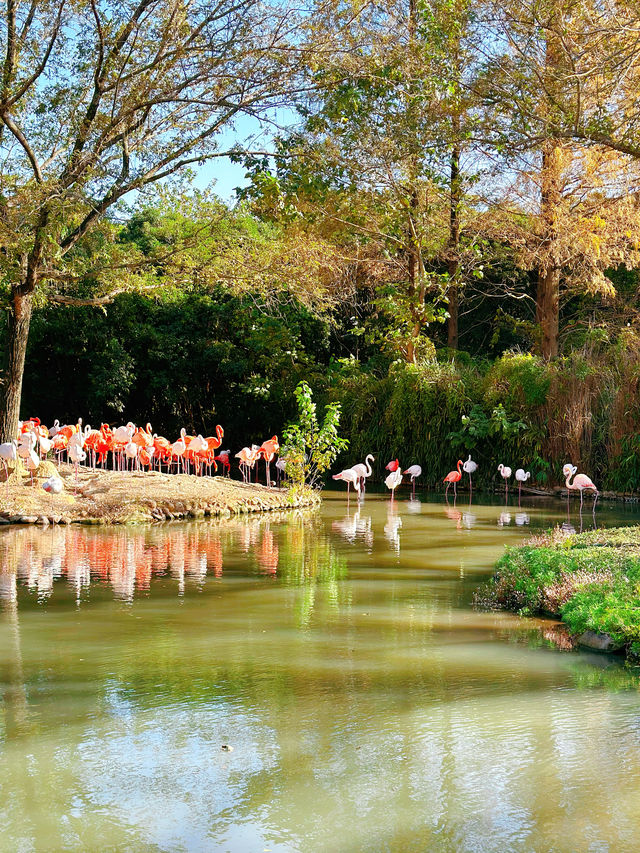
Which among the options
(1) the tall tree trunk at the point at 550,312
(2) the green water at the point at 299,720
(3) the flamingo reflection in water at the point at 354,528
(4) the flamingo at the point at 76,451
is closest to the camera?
(2) the green water at the point at 299,720

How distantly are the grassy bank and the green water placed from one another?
8.1 inches

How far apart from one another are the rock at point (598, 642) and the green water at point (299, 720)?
18 cm

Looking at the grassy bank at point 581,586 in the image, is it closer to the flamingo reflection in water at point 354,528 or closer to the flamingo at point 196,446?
the flamingo reflection in water at point 354,528

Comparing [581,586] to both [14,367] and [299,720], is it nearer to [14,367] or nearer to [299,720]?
[299,720]

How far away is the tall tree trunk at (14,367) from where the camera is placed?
14.1 meters

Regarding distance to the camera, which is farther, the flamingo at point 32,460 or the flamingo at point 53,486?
the flamingo at point 32,460

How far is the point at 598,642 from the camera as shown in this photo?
19.5ft

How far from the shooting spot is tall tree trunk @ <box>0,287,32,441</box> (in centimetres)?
1405

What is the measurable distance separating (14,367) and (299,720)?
10782mm

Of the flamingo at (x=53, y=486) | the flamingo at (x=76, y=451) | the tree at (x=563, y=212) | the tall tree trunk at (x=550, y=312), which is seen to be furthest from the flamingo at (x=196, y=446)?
the tall tree trunk at (x=550, y=312)

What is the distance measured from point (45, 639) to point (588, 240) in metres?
16.3

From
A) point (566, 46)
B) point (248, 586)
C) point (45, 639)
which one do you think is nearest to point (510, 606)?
point (248, 586)

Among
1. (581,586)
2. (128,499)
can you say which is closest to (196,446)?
(128,499)

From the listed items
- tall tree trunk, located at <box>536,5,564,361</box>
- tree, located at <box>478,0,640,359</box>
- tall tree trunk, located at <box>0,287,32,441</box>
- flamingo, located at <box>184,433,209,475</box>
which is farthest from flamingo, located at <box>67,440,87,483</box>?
tall tree trunk, located at <box>536,5,564,361</box>
